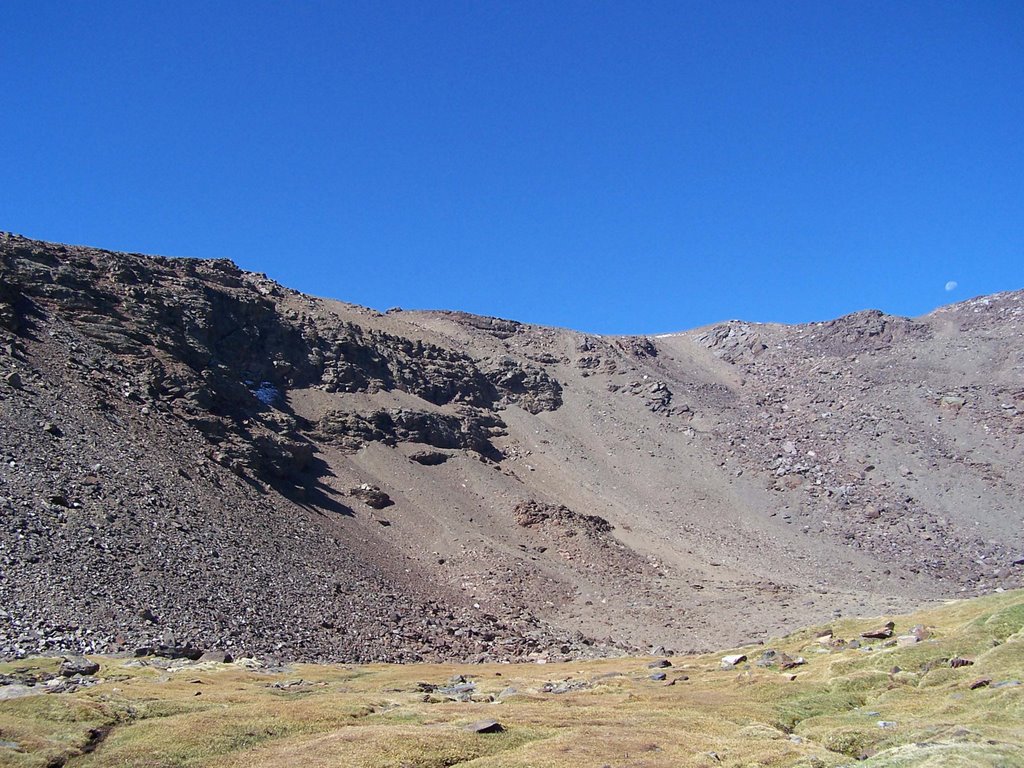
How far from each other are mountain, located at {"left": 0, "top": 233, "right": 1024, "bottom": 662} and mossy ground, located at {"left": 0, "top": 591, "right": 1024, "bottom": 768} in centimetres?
1416

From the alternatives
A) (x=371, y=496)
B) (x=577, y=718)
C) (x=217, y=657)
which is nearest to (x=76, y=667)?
(x=217, y=657)

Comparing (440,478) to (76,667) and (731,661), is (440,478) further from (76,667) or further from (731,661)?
(76,667)

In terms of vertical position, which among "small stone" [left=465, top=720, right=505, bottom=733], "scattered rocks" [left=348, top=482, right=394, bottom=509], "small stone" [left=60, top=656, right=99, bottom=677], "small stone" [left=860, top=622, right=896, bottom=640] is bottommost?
"small stone" [left=860, top=622, right=896, bottom=640]

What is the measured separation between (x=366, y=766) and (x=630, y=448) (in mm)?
96096

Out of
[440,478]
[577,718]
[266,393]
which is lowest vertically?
[577,718]

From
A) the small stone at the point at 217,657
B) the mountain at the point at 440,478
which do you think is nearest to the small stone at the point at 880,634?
the mountain at the point at 440,478

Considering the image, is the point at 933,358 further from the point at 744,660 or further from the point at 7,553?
the point at 7,553

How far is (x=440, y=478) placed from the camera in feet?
313

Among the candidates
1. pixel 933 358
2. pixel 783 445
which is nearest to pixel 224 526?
pixel 783 445

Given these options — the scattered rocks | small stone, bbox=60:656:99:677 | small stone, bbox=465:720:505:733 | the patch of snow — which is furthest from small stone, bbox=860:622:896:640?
the patch of snow

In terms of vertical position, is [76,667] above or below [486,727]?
above

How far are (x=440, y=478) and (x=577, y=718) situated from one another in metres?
65.9

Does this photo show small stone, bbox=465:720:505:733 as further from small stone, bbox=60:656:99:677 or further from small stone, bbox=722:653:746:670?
small stone, bbox=722:653:746:670

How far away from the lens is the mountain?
56.4 metres
